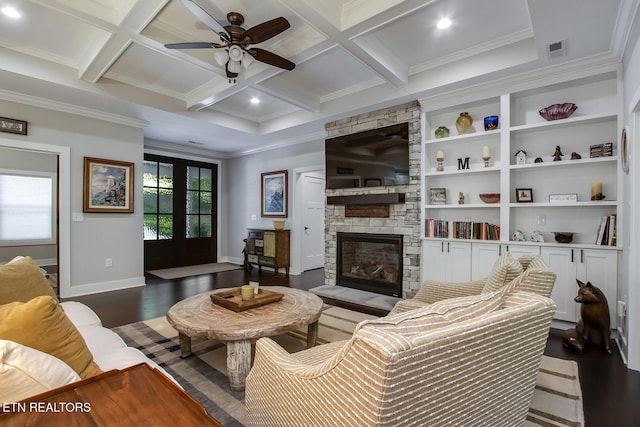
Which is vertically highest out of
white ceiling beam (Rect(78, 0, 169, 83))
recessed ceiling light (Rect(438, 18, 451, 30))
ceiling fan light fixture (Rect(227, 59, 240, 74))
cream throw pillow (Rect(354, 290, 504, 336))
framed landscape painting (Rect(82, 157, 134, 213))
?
recessed ceiling light (Rect(438, 18, 451, 30))

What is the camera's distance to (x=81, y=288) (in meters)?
4.41

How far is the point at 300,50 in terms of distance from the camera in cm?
310

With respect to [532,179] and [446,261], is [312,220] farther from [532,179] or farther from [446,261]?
[532,179]

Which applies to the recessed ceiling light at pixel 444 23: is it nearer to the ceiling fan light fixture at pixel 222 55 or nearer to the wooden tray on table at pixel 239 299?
the ceiling fan light fixture at pixel 222 55

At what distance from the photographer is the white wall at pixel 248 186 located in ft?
20.0

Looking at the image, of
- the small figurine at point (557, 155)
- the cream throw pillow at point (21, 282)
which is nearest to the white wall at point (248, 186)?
the small figurine at point (557, 155)

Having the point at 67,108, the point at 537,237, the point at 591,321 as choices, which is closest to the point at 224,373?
the point at 591,321

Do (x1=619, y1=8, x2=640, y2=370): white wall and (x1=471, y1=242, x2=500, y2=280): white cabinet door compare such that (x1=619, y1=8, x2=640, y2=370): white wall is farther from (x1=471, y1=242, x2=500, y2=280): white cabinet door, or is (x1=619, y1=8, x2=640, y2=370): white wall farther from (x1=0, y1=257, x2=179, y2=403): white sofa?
(x1=0, y1=257, x2=179, y2=403): white sofa

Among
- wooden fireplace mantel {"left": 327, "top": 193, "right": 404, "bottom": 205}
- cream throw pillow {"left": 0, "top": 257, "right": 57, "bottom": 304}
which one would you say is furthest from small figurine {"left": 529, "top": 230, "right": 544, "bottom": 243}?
cream throw pillow {"left": 0, "top": 257, "right": 57, "bottom": 304}

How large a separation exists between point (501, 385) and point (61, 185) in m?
5.29

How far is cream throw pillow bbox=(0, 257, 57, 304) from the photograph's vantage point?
5.98 feet

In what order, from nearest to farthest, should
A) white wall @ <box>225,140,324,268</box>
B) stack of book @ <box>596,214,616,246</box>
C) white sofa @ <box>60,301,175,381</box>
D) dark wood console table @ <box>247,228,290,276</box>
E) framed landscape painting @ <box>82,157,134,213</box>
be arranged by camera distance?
white sofa @ <box>60,301,175,381</box>
stack of book @ <box>596,214,616,246</box>
framed landscape painting @ <box>82,157,134,213</box>
dark wood console table @ <box>247,228,290,276</box>
white wall @ <box>225,140,324,268</box>

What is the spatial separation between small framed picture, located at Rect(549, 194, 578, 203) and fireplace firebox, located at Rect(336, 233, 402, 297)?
5.70 ft

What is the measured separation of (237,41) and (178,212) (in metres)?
4.90
